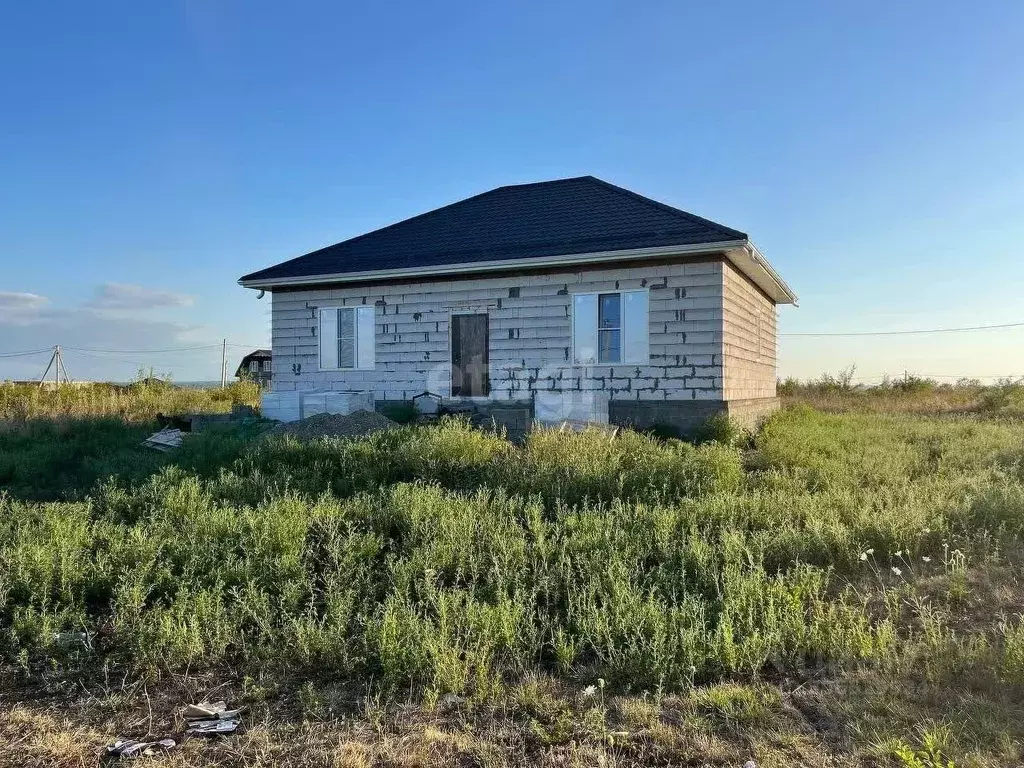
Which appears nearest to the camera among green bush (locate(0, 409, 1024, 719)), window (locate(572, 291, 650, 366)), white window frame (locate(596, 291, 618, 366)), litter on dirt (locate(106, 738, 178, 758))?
litter on dirt (locate(106, 738, 178, 758))

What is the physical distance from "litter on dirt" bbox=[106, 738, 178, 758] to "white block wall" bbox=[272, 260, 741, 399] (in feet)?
33.9

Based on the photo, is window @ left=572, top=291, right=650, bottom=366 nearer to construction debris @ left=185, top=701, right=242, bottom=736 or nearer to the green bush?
the green bush

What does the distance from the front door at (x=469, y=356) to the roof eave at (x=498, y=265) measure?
104 cm

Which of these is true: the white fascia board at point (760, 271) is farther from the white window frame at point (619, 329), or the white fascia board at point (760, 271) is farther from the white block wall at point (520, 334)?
the white window frame at point (619, 329)

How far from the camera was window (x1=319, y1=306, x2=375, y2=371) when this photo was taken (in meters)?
15.1

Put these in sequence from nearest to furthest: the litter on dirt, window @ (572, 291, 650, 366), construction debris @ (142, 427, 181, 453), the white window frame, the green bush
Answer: the litter on dirt → the green bush → construction debris @ (142, 427, 181, 453) → window @ (572, 291, 650, 366) → the white window frame

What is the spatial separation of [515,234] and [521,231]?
0.57ft

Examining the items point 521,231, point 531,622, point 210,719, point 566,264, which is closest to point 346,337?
point 521,231

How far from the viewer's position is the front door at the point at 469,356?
14125mm

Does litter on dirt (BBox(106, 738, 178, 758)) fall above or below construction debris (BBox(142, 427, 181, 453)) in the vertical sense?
below

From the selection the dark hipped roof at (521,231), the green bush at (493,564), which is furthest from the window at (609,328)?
the green bush at (493,564)

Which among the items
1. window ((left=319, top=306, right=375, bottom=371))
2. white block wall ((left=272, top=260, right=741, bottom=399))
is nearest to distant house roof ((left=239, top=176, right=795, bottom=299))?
white block wall ((left=272, top=260, right=741, bottom=399))

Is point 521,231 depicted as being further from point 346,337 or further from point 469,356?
point 346,337

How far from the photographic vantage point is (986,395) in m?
26.0
